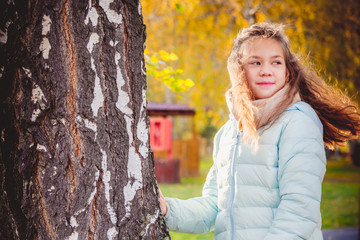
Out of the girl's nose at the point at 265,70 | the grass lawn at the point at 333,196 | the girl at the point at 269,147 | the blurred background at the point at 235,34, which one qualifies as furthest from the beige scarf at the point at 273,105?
the blurred background at the point at 235,34

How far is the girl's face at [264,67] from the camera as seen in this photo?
2076 mm

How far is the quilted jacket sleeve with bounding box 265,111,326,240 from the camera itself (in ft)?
5.57

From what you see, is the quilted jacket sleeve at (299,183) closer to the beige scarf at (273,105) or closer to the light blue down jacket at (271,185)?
the light blue down jacket at (271,185)

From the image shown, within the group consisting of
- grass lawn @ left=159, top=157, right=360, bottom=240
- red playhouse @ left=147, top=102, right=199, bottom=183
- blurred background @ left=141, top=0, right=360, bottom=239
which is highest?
blurred background @ left=141, top=0, right=360, bottom=239

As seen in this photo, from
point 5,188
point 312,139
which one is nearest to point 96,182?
point 5,188

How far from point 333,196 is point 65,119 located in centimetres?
1135

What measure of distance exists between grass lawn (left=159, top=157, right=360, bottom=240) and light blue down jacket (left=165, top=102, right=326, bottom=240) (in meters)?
4.70

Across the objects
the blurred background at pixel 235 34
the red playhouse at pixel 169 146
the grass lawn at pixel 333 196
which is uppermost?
the blurred background at pixel 235 34

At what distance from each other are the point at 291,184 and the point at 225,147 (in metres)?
0.45

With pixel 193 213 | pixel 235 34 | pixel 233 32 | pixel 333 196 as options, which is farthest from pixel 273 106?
pixel 333 196

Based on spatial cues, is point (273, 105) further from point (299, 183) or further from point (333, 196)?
point (333, 196)

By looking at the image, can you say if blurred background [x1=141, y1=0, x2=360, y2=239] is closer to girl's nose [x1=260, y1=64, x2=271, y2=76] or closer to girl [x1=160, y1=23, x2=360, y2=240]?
girl [x1=160, y1=23, x2=360, y2=240]

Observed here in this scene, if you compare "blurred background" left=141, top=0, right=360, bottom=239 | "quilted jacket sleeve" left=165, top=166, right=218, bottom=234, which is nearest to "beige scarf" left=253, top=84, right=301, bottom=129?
"quilted jacket sleeve" left=165, top=166, right=218, bottom=234

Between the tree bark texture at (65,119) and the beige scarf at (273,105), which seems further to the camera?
the beige scarf at (273,105)
